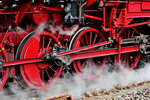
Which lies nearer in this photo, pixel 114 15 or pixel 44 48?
pixel 44 48

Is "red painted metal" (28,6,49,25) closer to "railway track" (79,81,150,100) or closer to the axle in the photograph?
the axle

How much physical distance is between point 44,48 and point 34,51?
0.34m

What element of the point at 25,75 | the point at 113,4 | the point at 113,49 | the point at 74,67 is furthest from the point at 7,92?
the point at 113,4

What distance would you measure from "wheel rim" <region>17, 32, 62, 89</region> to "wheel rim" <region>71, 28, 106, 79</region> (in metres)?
0.62

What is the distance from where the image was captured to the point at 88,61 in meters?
7.27

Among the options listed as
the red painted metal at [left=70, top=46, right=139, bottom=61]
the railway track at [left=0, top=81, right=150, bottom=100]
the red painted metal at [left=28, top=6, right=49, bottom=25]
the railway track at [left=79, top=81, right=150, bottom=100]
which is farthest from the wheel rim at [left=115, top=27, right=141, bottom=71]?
the red painted metal at [left=28, top=6, right=49, bottom=25]

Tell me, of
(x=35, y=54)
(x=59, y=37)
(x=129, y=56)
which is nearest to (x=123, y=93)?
(x=59, y=37)

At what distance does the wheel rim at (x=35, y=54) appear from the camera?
231 inches

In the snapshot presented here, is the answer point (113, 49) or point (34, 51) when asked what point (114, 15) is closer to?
point (113, 49)

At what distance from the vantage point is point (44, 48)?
20.7 ft

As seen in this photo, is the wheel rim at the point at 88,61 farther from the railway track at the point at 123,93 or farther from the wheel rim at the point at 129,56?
the wheel rim at the point at 129,56

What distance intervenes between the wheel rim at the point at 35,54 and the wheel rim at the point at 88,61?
62 centimetres

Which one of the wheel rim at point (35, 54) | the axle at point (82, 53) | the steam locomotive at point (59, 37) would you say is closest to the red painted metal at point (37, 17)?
the steam locomotive at point (59, 37)

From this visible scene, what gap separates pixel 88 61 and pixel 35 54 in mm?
1762
